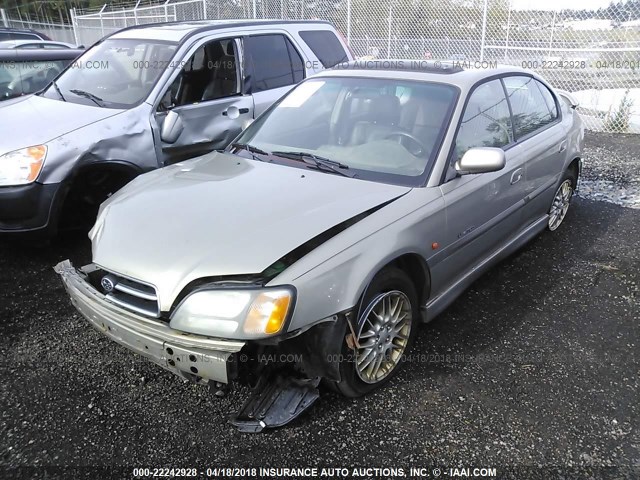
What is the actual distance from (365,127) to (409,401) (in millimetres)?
1705

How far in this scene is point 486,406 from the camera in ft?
8.87

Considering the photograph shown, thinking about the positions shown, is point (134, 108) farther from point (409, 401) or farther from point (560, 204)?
point (560, 204)

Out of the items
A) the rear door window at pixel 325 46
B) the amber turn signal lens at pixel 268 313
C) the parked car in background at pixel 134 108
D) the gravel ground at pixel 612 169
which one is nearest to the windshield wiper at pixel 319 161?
the amber turn signal lens at pixel 268 313

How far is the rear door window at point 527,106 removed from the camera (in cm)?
388

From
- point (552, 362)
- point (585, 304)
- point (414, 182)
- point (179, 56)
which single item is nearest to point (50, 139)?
point (179, 56)

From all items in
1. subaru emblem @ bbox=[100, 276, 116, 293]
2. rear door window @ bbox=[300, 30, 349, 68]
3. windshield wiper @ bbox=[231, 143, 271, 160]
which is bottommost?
subaru emblem @ bbox=[100, 276, 116, 293]

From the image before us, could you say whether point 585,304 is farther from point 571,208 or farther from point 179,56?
point 179,56

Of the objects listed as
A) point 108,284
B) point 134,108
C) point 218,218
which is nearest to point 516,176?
point 218,218

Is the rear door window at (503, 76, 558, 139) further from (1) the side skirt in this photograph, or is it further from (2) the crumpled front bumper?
(2) the crumpled front bumper

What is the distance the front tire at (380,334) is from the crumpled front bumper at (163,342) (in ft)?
1.99

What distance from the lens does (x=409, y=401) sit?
2.74 m

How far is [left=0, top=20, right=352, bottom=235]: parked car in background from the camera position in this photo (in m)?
3.95

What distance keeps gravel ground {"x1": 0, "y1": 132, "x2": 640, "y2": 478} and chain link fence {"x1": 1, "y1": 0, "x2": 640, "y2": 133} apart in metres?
6.05

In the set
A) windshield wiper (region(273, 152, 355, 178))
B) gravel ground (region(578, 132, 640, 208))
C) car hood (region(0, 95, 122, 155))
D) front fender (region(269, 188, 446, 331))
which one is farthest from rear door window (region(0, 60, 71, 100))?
gravel ground (region(578, 132, 640, 208))
